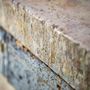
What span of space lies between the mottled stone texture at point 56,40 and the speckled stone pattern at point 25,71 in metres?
0.09

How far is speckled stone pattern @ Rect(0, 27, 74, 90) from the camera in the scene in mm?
2166

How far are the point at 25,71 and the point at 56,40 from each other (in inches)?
25.8

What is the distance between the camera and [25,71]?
2.51m

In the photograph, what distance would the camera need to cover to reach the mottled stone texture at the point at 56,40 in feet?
5.80

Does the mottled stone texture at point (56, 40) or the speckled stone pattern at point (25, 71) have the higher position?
the mottled stone texture at point (56, 40)

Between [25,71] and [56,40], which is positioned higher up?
[56,40]

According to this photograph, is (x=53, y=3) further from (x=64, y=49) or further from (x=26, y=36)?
(x=64, y=49)

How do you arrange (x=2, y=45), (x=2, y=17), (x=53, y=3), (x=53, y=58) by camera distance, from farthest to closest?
(x=2, y=45) → (x=2, y=17) → (x=53, y=3) → (x=53, y=58)

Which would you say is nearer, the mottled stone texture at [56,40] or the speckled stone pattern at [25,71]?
the mottled stone texture at [56,40]

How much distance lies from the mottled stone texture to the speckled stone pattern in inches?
3.5

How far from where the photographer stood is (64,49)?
1876 millimetres

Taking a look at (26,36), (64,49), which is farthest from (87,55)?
(26,36)

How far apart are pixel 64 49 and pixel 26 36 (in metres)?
0.50

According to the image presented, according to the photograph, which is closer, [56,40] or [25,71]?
[56,40]
